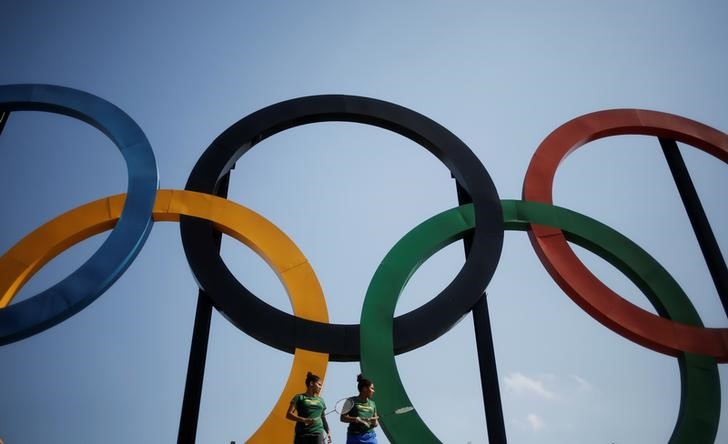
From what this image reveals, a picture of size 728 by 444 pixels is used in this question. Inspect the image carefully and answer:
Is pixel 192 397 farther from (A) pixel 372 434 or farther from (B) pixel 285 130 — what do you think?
(B) pixel 285 130

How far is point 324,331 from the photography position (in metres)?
7.36

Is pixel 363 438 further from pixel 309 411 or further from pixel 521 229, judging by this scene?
pixel 521 229

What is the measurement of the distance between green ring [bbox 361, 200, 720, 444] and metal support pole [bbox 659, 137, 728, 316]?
1178 millimetres

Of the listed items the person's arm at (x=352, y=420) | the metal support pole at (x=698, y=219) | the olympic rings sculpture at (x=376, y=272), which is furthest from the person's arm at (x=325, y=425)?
the metal support pole at (x=698, y=219)

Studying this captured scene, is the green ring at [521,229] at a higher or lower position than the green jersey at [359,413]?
higher

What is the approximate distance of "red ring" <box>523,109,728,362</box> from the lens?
8.08m

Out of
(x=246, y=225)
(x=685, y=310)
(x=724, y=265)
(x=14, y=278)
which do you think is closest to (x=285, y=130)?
(x=246, y=225)

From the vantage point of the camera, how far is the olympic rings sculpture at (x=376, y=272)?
717 centimetres

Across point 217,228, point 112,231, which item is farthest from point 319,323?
point 112,231

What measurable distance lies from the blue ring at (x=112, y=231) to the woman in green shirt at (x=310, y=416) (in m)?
3.14

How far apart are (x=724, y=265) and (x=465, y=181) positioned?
4.42 metres

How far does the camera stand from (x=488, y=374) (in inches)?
299

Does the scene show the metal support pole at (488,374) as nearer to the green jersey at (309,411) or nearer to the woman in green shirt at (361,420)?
the woman in green shirt at (361,420)

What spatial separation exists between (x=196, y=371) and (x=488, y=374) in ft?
12.1
